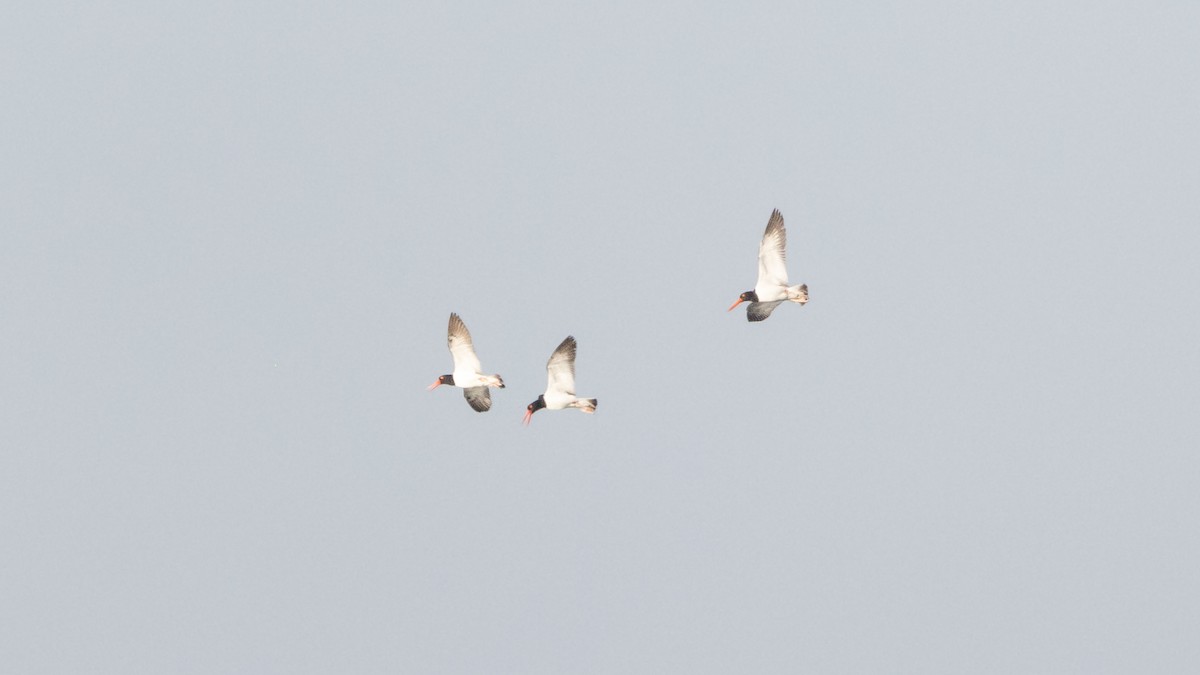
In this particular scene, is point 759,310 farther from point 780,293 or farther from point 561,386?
point 561,386

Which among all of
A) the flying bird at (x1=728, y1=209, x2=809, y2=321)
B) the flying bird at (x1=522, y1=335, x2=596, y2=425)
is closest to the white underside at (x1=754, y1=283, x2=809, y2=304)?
the flying bird at (x1=728, y1=209, x2=809, y2=321)

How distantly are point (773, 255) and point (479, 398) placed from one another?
10147 mm

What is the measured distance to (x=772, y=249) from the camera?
84062 millimetres

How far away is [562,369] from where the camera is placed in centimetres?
8369

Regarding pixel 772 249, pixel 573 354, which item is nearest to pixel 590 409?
pixel 573 354

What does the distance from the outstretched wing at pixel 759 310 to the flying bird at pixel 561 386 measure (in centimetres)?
548

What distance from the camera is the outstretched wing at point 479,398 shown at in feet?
287

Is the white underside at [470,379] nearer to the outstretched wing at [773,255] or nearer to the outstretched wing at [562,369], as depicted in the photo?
the outstretched wing at [562,369]

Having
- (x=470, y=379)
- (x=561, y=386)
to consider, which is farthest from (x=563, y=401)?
(x=470, y=379)

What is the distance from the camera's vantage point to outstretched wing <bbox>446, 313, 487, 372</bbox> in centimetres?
8606

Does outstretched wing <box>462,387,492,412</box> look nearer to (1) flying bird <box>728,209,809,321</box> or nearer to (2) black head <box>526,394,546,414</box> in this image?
(2) black head <box>526,394,546,414</box>

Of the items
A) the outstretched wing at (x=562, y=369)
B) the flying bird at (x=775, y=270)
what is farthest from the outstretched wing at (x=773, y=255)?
the outstretched wing at (x=562, y=369)

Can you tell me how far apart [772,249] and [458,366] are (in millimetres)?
10065

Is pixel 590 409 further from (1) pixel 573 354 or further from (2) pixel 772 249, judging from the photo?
(2) pixel 772 249
